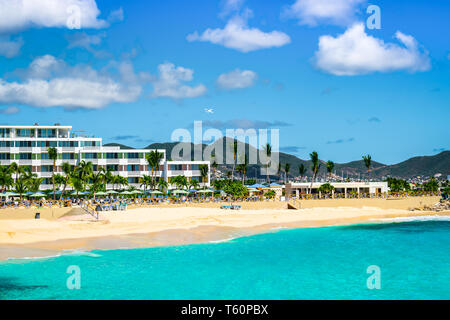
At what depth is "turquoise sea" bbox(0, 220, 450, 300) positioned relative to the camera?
25547mm

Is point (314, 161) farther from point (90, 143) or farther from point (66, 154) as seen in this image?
point (66, 154)

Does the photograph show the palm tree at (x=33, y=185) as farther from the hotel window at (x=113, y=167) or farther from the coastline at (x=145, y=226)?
the coastline at (x=145, y=226)

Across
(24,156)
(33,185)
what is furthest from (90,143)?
(33,185)

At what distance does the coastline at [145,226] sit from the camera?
38.0 metres

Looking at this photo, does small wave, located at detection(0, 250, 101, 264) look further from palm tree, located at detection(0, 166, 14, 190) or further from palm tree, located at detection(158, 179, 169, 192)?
palm tree, located at detection(158, 179, 169, 192)

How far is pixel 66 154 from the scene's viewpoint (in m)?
90.9

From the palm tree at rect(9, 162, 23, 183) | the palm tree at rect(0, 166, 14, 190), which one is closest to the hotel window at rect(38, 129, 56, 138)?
the palm tree at rect(9, 162, 23, 183)

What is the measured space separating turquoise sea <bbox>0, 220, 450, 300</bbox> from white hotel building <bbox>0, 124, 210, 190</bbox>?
177 ft

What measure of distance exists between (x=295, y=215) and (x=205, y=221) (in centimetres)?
1734

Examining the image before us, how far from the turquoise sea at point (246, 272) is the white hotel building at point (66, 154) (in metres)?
53.9

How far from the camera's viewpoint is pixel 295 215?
65438 mm

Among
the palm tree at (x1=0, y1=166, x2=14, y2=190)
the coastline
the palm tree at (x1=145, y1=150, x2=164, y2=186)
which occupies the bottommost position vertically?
the coastline
